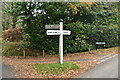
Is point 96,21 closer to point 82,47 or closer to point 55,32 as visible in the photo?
point 82,47

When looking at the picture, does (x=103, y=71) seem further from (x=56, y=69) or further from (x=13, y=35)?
(x=13, y=35)

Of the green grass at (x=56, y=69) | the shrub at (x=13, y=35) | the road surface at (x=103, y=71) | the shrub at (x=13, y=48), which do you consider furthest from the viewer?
the shrub at (x=13, y=35)

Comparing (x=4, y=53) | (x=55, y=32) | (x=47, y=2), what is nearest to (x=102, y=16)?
(x=47, y=2)

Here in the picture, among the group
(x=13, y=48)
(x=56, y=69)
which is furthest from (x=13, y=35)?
(x=56, y=69)

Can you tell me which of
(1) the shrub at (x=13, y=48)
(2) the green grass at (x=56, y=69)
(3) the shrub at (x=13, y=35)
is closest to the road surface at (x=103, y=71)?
(2) the green grass at (x=56, y=69)

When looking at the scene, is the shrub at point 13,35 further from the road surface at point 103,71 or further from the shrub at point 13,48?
the road surface at point 103,71

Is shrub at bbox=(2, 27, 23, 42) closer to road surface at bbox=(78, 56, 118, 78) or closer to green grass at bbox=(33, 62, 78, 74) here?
green grass at bbox=(33, 62, 78, 74)

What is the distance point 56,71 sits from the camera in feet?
21.2

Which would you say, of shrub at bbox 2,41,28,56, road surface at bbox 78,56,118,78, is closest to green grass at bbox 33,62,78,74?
road surface at bbox 78,56,118,78

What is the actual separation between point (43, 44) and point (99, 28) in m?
5.08

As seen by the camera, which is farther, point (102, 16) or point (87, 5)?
point (102, 16)

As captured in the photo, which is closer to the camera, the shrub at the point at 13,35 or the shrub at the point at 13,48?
the shrub at the point at 13,48

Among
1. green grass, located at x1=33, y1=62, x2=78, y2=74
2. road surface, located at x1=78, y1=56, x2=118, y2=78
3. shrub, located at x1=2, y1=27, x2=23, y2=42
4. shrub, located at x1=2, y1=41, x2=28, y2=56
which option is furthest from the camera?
shrub, located at x1=2, y1=27, x2=23, y2=42

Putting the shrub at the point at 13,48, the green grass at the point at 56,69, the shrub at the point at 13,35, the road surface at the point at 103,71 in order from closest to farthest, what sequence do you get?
the road surface at the point at 103,71 → the green grass at the point at 56,69 → the shrub at the point at 13,48 → the shrub at the point at 13,35
